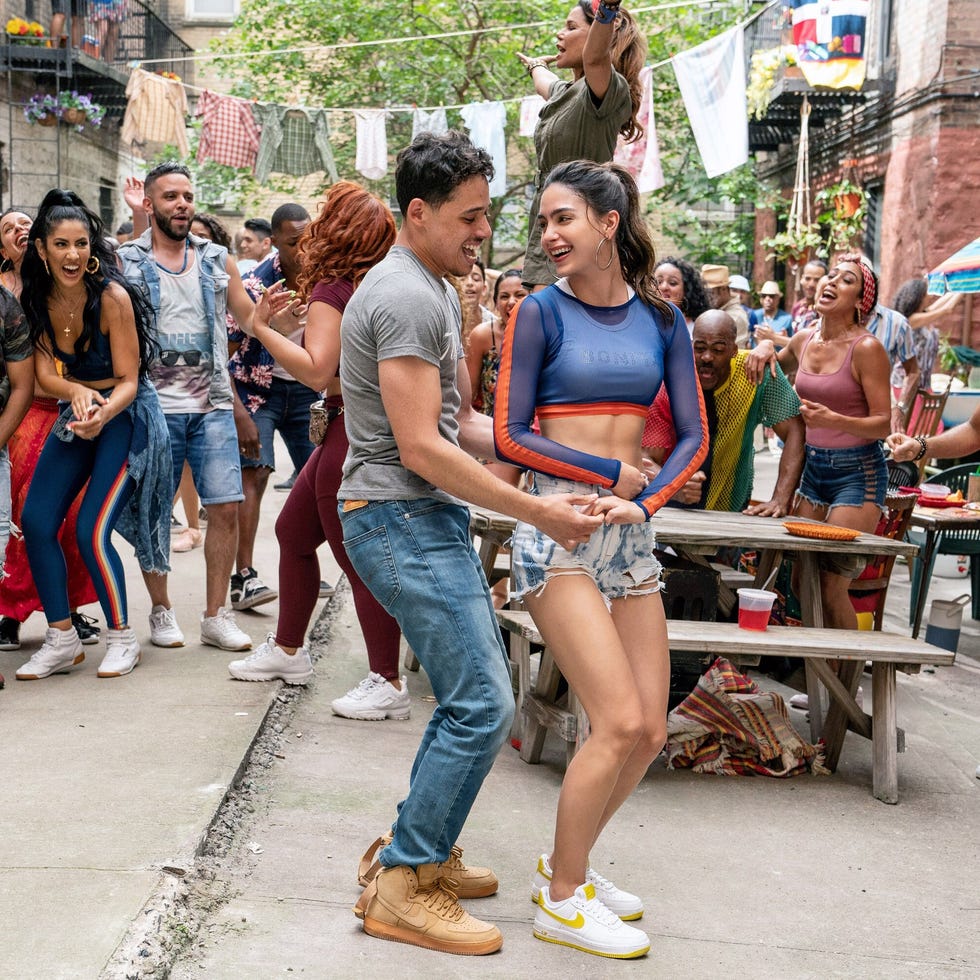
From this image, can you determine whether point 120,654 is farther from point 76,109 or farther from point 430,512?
point 76,109

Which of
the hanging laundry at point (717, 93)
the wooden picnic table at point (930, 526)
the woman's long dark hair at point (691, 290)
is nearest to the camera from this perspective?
the wooden picnic table at point (930, 526)

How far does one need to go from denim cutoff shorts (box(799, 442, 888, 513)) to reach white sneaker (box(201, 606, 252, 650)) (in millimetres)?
2793

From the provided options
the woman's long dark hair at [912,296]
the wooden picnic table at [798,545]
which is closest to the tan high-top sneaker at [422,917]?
the wooden picnic table at [798,545]

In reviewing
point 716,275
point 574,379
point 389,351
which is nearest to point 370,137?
point 716,275

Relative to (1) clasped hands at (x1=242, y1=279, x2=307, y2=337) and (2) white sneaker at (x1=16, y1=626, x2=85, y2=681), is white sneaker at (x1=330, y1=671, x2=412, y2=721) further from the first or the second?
(1) clasped hands at (x1=242, y1=279, x2=307, y2=337)

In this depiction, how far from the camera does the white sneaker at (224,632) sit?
19.5 ft

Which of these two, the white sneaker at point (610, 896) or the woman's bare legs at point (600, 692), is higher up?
the woman's bare legs at point (600, 692)

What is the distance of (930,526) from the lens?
7.02 meters

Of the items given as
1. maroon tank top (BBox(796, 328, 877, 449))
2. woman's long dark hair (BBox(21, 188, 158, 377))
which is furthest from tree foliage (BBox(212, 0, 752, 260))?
woman's long dark hair (BBox(21, 188, 158, 377))

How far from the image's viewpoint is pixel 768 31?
22531mm

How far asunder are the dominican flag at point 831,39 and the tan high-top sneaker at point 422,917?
15727mm

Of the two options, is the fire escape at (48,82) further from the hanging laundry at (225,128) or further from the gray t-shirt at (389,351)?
the gray t-shirt at (389,351)

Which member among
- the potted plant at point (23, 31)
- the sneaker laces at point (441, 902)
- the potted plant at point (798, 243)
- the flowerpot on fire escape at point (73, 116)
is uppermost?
the potted plant at point (23, 31)

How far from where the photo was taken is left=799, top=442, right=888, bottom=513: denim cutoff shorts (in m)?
6.09
